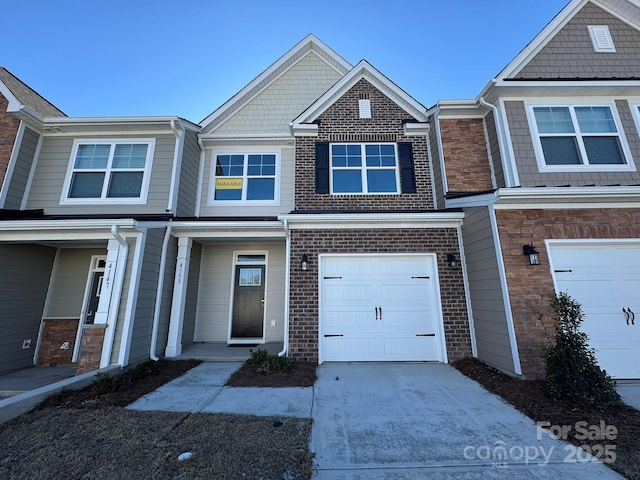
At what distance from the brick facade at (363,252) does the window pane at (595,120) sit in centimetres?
382

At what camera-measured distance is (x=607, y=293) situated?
4984 mm

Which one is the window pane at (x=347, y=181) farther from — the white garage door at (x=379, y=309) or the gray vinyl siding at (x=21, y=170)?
the gray vinyl siding at (x=21, y=170)

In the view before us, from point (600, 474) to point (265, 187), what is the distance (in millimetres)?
8030

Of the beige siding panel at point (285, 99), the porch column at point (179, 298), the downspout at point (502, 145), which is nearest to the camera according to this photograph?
the downspout at point (502, 145)

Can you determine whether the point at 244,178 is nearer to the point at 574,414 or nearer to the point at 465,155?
Answer: the point at 465,155

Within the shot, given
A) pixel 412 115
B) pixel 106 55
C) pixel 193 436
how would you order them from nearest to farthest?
1. pixel 193 436
2. pixel 412 115
3. pixel 106 55

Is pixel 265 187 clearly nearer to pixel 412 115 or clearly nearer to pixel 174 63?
pixel 412 115

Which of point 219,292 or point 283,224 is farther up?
point 283,224

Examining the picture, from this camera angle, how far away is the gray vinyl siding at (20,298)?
5.97m

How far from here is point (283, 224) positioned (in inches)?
254

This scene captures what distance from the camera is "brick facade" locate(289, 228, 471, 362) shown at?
5.84m

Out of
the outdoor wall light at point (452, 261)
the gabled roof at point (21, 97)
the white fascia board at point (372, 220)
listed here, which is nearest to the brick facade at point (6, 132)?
the gabled roof at point (21, 97)

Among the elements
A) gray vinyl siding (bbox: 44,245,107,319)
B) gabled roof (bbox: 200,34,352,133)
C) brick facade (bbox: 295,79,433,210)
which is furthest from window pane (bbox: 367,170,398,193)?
gray vinyl siding (bbox: 44,245,107,319)

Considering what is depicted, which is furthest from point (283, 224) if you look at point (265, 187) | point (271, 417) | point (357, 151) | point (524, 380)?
point (524, 380)
